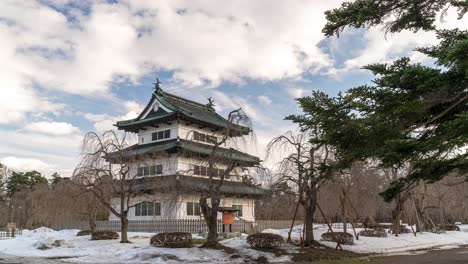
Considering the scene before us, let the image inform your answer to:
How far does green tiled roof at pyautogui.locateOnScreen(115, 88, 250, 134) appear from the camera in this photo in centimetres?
4156

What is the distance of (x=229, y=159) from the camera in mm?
22359

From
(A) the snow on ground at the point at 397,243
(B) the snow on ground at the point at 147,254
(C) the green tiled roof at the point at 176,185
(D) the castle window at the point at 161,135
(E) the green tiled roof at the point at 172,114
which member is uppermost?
(E) the green tiled roof at the point at 172,114

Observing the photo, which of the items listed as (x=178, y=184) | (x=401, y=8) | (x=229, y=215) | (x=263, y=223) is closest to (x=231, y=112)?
(x=178, y=184)

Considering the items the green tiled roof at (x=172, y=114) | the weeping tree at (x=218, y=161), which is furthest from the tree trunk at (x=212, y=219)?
the green tiled roof at (x=172, y=114)

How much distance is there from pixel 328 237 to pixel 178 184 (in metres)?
10.2

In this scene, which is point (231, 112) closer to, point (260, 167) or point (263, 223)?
point (260, 167)

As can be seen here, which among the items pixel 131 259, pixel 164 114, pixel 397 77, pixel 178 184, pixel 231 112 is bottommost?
pixel 131 259

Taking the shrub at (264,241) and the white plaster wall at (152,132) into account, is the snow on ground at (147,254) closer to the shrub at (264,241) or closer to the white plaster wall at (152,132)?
the shrub at (264,241)

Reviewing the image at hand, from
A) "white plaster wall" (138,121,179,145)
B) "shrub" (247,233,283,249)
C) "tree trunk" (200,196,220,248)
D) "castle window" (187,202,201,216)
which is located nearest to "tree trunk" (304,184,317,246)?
"shrub" (247,233,283,249)

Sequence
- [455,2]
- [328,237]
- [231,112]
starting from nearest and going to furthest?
[455,2] < [231,112] < [328,237]

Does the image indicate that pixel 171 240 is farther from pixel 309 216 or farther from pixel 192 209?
pixel 192 209

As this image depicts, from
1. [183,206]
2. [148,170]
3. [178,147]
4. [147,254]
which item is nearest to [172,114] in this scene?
[178,147]

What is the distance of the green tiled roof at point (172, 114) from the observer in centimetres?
4156

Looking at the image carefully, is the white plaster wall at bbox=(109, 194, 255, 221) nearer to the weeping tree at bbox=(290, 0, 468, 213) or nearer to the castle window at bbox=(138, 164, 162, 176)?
the castle window at bbox=(138, 164, 162, 176)
